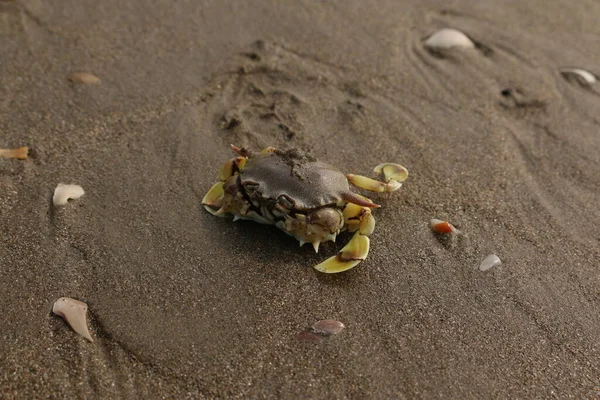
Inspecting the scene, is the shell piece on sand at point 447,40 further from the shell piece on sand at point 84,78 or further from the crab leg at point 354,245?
the shell piece on sand at point 84,78

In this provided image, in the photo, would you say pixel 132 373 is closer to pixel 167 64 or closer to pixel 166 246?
pixel 166 246

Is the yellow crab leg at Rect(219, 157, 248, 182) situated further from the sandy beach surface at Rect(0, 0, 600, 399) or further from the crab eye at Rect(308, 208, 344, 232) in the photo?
the crab eye at Rect(308, 208, 344, 232)

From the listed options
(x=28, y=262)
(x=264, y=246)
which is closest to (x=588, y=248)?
(x=264, y=246)

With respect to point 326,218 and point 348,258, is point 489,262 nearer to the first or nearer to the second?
point 348,258

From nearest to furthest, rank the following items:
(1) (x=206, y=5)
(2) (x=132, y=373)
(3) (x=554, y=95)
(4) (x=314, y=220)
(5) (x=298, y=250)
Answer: (2) (x=132, y=373), (4) (x=314, y=220), (5) (x=298, y=250), (3) (x=554, y=95), (1) (x=206, y=5)

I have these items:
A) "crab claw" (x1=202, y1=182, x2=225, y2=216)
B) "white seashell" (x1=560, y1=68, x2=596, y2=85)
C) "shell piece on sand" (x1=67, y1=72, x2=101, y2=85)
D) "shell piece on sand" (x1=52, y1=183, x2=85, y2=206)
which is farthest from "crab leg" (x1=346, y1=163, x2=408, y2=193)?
"shell piece on sand" (x1=67, y1=72, x2=101, y2=85)

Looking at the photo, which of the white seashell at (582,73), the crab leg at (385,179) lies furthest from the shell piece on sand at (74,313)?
the white seashell at (582,73)

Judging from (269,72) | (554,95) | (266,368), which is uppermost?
(554,95)
